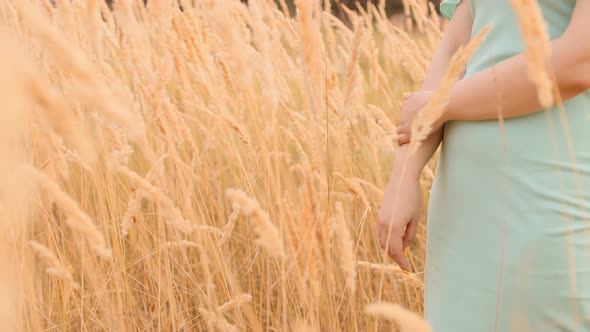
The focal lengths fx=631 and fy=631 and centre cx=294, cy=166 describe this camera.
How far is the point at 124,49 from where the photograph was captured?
135 cm

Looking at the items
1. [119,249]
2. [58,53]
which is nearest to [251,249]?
[119,249]

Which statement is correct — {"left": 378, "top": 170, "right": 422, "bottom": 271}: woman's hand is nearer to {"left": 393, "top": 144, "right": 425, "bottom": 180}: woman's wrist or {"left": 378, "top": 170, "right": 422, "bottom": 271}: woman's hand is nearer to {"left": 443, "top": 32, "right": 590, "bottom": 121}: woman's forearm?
{"left": 393, "top": 144, "right": 425, "bottom": 180}: woman's wrist

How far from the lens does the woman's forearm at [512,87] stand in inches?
33.3

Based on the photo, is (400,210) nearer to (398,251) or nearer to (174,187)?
(398,251)

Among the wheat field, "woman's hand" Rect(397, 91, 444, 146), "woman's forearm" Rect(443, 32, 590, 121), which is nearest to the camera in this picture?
the wheat field

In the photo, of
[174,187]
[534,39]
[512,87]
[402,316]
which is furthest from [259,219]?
[174,187]

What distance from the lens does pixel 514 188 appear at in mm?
916

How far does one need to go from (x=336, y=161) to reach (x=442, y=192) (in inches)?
20.7

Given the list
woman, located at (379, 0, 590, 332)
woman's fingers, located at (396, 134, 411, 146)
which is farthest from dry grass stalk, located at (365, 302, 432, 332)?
woman's fingers, located at (396, 134, 411, 146)

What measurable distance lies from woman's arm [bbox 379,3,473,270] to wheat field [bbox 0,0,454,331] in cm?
6

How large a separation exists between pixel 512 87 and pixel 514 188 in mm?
147

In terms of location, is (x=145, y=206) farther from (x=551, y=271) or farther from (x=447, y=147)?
(x=551, y=271)

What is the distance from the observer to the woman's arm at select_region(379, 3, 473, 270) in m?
1.03

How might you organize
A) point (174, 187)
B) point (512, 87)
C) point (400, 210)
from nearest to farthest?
point (512, 87) < point (400, 210) < point (174, 187)
